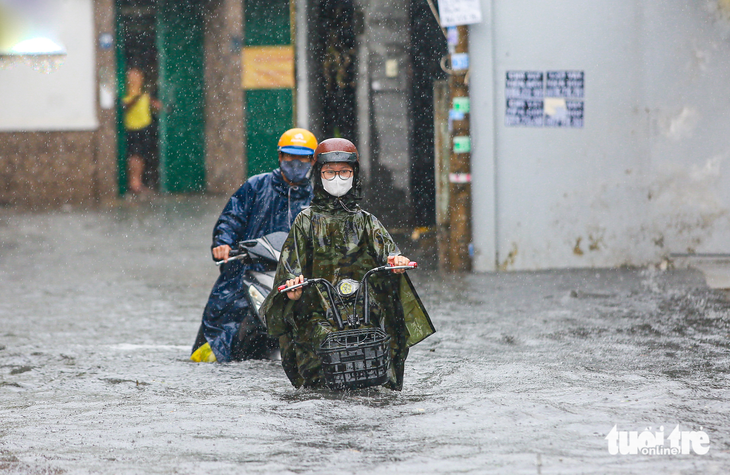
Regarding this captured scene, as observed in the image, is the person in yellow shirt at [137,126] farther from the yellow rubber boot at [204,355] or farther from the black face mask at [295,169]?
the black face mask at [295,169]

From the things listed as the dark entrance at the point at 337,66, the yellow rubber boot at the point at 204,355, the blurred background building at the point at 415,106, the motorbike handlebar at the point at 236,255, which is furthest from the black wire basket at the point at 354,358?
the dark entrance at the point at 337,66

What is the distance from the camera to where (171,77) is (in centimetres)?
2252

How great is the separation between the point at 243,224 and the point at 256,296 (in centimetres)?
70

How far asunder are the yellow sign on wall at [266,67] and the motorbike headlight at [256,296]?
15.7 metres

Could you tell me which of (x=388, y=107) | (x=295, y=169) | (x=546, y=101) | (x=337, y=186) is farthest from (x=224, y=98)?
(x=337, y=186)

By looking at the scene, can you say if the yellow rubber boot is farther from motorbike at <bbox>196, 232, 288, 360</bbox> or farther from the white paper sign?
the white paper sign

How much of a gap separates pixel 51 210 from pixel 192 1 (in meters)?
5.92

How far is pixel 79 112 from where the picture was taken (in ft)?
66.3

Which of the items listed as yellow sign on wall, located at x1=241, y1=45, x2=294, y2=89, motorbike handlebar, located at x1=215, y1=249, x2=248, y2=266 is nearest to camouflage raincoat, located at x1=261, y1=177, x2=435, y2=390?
motorbike handlebar, located at x1=215, y1=249, x2=248, y2=266

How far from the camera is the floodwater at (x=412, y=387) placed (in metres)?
4.70

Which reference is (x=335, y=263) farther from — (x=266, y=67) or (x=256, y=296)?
(x=266, y=67)

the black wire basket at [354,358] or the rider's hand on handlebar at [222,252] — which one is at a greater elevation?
the rider's hand on handlebar at [222,252]

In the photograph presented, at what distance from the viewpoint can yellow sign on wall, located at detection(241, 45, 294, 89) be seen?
22016mm

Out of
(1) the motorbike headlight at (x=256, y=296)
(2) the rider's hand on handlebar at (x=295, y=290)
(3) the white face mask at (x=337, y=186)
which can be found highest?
(3) the white face mask at (x=337, y=186)
